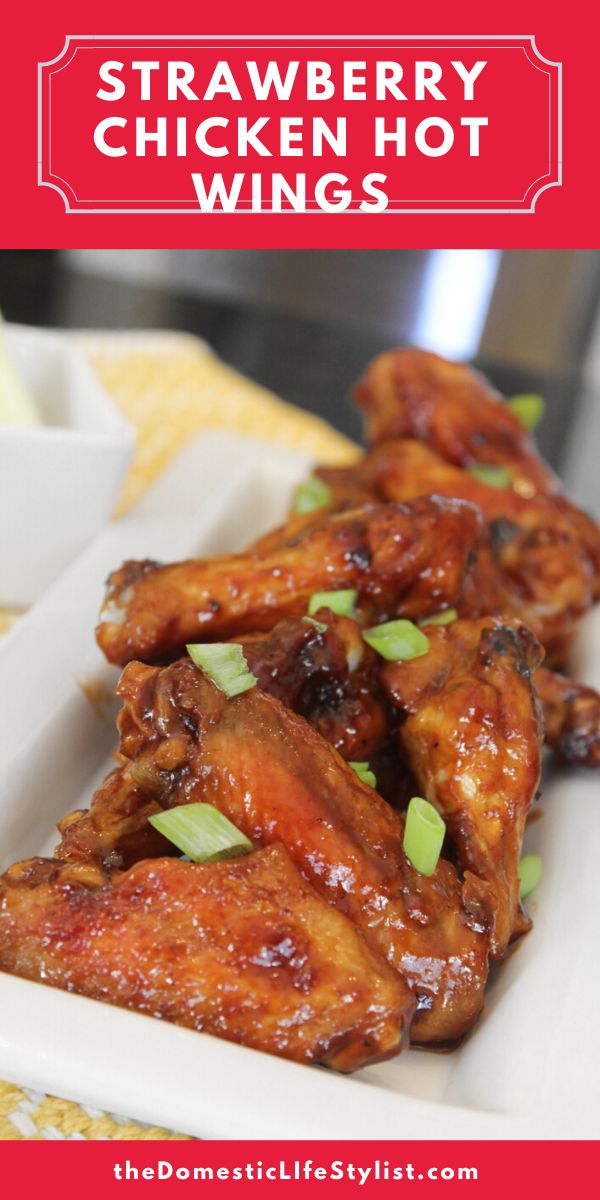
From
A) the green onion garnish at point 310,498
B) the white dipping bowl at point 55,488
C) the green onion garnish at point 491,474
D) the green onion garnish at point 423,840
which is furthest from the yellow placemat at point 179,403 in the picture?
the green onion garnish at point 423,840

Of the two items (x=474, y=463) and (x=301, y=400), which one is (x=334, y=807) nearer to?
(x=474, y=463)

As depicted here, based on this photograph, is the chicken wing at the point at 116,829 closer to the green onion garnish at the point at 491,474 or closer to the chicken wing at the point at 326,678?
the chicken wing at the point at 326,678

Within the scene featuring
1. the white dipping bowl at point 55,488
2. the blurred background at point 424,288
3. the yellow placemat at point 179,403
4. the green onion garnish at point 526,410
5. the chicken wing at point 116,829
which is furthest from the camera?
the blurred background at point 424,288

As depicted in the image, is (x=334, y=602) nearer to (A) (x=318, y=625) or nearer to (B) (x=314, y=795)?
(A) (x=318, y=625)

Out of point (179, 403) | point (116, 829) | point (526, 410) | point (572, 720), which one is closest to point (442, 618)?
point (572, 720)

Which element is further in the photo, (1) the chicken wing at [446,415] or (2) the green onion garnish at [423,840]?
(1) the chicken wing at [446,415]
